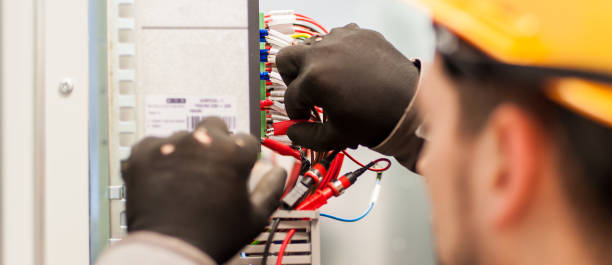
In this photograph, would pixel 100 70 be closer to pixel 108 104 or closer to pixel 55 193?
pixel 108 104

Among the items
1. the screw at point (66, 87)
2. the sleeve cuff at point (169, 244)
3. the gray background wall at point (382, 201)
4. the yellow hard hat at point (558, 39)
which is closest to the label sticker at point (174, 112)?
the screw at point (66, 87)

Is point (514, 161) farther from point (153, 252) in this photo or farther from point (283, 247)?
point (283, 247)

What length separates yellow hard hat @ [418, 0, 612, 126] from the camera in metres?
0.24

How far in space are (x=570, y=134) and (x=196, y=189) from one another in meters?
0.35

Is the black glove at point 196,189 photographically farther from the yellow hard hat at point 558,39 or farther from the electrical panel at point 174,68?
the yellow hard hat at point 558,39

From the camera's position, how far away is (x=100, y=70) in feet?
2.20

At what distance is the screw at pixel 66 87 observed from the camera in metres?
0.62

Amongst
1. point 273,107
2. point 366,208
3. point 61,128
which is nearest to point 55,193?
point 61,128

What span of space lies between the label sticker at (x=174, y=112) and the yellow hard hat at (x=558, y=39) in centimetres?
46

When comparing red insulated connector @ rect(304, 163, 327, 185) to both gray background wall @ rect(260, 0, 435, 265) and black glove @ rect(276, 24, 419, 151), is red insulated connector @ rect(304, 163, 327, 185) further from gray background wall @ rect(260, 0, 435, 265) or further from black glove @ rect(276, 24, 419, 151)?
gray background wall @ rect(260, 0, 435, 265)

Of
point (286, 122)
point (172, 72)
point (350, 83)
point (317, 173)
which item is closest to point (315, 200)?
point (317, 173)

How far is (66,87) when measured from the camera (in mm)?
623

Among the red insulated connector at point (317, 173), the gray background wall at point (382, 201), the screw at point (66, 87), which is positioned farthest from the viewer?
the gray background wall at point (382, 201)

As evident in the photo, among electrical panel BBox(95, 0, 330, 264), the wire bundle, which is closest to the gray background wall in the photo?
the wire bundle
